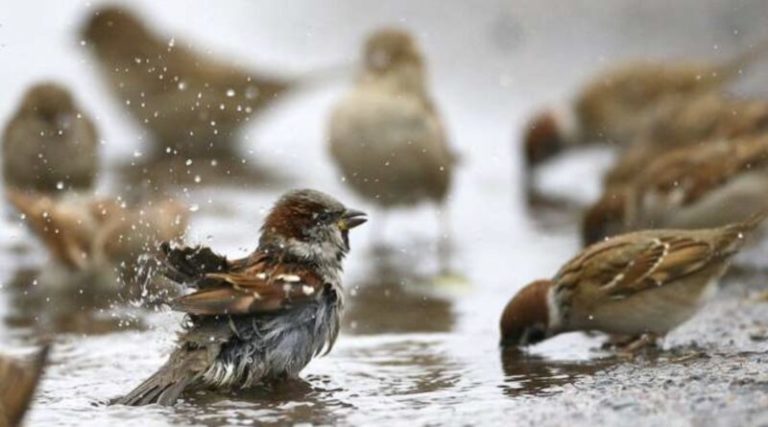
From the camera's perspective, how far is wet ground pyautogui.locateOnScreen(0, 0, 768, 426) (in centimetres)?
571

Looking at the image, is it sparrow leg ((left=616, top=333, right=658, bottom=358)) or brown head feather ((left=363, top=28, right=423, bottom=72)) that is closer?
sparrow leg ((left=616, top=333, right=658, bottom=358))

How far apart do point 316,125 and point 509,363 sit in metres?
8.93

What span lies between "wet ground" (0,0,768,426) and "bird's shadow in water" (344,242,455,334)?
17 mm

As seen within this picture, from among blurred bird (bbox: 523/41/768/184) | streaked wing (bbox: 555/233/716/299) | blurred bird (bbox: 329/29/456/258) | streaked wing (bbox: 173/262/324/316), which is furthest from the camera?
blurred bird (bbox: 523/41/768/184)

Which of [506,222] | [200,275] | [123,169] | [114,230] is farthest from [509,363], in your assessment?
[123,169]

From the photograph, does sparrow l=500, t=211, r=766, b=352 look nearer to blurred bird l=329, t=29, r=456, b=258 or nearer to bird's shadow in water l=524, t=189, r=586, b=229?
blurred bird l=329, t=29, r=456, b=258

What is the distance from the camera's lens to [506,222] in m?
11.6

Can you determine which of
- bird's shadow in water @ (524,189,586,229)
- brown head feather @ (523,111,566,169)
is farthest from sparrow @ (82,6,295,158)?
bird's shadow in water @ (524,189,586,229)

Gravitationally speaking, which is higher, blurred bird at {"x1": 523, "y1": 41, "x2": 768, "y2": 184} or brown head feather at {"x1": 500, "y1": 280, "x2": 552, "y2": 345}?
Result: blurred bird at {"x1": 523, "y1": 41, "x2": 768, "y2": 184}

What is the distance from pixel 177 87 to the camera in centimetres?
1450

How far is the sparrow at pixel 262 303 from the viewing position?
5949 millimetres

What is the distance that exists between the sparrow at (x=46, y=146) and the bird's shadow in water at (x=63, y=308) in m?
1.22

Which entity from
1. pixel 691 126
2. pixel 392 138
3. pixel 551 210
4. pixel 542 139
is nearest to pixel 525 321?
pixel 392 138

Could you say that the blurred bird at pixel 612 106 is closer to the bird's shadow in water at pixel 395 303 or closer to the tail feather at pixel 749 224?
the bird's shadow in water at pixel 395 303
